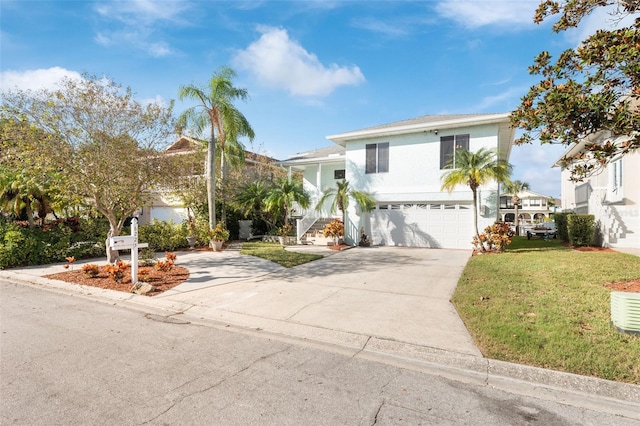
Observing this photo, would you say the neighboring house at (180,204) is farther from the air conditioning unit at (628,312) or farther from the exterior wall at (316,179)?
the air conditioning unit at (628,312)

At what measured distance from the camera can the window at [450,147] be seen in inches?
625

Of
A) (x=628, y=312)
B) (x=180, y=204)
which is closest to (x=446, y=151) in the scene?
(x=628, y=312)

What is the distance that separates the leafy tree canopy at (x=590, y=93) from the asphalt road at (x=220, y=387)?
4371 millimetres

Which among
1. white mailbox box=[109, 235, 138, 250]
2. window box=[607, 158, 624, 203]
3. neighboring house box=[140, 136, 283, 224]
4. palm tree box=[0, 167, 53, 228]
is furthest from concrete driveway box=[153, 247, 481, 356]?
neighboring house box=[140, 136, 283, 224]

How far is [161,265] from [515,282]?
9.36 meters

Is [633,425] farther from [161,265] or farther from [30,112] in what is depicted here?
[30,112]

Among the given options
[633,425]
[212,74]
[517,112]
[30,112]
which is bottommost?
[633,425]

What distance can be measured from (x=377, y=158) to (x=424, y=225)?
14.0ft

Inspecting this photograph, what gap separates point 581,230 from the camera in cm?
1505

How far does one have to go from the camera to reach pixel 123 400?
342cm

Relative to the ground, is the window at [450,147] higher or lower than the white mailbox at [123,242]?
higher

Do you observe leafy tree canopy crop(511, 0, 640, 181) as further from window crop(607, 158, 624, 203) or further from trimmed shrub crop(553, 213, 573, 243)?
trimmed shrub crop(553, 213, 573, 243)

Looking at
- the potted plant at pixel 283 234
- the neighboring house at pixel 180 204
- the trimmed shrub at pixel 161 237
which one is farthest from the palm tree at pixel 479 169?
the neighboring house at pixel 180 204

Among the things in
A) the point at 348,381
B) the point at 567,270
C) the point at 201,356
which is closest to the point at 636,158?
the point at 567,270
